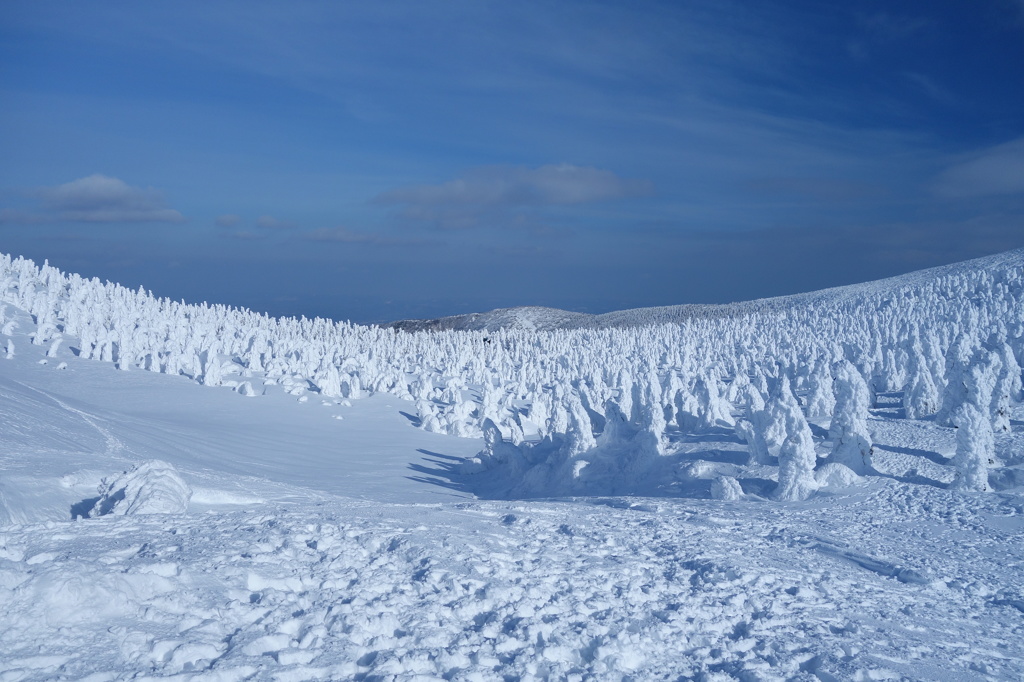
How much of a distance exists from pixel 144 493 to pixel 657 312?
554ft

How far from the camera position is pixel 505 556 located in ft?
28.4

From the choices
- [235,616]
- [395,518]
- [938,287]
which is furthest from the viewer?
[938,287]

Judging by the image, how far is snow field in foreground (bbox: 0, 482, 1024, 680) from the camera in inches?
224

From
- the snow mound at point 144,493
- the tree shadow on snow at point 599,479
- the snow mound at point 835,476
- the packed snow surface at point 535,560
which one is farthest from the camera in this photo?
the tree shadow on snow at point 599,479

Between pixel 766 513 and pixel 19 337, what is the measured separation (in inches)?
1656

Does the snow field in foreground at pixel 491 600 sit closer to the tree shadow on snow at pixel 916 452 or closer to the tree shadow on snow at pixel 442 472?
the tree shadow on snow at pixel 916 452

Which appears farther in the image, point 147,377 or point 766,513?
point 147,377

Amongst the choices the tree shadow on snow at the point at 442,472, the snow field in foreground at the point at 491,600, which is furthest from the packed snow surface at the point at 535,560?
the tree shadow on snow at the point at 442,472

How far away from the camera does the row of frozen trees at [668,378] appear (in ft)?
59.4

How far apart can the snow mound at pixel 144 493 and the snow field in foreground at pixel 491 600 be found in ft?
2.53

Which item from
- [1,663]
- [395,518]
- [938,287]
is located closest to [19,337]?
[395,518]

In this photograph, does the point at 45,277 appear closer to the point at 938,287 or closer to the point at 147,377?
the point at 147,377

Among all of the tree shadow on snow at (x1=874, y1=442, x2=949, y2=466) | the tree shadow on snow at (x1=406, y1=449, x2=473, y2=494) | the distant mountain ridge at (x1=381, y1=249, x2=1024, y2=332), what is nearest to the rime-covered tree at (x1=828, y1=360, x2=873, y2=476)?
the tree shadow on snow at (x1=874, y1=442, x2=949, y2=466)

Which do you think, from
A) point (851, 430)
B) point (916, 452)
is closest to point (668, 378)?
point (916, 452)
